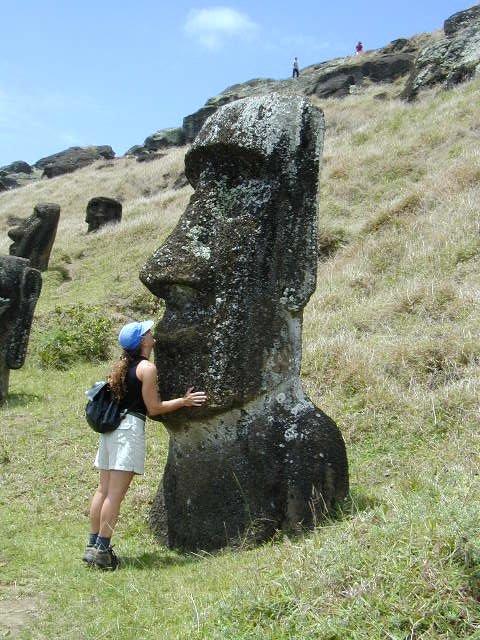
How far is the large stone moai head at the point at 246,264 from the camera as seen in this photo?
5152 mm

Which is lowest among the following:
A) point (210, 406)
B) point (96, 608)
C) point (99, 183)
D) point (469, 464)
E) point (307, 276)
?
point (96, 608)

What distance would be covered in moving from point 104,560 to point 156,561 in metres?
0.35

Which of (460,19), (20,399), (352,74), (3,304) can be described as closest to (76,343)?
(3,304)

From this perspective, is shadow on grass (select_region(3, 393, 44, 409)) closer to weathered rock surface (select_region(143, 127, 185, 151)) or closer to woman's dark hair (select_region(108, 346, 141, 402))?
woman's dark hair (select_region(108, 346, 141, 402))

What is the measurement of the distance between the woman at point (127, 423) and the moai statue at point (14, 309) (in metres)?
5.64

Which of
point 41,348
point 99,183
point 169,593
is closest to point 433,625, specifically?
point 169,593

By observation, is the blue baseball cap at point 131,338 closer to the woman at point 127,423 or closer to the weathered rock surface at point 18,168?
the woman at point 127,423

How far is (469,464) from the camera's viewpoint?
498 cm

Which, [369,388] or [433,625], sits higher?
[369,388]

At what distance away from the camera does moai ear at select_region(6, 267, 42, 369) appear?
1053 centimetres

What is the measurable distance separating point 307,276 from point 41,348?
7878 millimetres

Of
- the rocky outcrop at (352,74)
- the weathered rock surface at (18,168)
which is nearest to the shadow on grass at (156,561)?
the rocky outcrop at (352,74)

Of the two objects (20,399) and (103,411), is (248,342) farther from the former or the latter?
(20,399)

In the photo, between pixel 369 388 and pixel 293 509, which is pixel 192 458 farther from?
pixel 369 388
